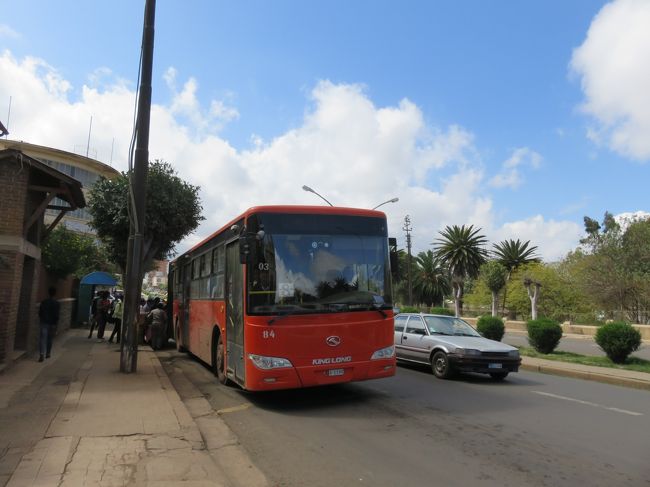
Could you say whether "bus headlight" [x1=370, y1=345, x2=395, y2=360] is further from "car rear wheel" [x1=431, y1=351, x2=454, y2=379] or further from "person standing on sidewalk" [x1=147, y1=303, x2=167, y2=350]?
"person standing on sidewalk" [x1=147, y1=303, x2=167, y2=350]

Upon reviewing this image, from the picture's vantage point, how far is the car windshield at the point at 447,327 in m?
12.7

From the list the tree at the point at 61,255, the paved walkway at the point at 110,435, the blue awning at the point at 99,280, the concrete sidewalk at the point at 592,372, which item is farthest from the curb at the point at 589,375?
the blue awning at the point at 99,280

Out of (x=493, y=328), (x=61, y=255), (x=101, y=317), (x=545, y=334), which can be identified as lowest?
(x=545, y=334)

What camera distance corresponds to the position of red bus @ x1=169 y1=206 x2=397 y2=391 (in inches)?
310

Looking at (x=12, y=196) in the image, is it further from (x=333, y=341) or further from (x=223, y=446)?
(x=223, y=446)

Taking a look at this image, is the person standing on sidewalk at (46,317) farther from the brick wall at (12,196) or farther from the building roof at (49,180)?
the building roof at (49,180)

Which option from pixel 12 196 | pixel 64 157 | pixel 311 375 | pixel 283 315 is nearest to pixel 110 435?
pixel 283 315

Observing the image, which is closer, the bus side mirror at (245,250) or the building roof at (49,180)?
the bus side mirror at (245,250)

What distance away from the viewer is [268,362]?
25.7 feet

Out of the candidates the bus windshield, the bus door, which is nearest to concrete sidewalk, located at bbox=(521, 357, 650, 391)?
the bus windshield

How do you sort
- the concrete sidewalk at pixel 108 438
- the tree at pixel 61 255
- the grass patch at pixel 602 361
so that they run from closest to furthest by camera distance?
the concrete sidewalk at pixel 108 438, the grass patch at pixel 602 361, the tree at pixel 61 255

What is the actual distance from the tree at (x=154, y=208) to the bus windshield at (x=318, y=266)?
1272cm

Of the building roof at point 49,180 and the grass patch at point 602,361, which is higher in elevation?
the building roof at point 49,180

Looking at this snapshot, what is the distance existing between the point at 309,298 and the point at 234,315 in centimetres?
159
